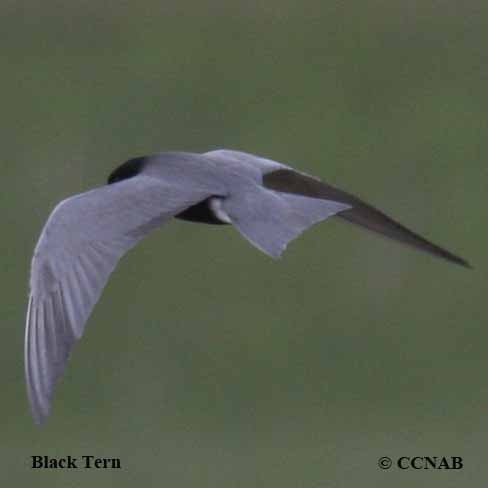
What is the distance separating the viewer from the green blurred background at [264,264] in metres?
8.24

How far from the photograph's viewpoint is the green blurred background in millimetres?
8242

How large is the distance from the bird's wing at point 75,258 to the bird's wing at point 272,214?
0.09 meters

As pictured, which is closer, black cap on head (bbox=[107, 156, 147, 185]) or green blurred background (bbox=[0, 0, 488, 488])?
black cap on head (bbox=[107, 156, 147, 185])

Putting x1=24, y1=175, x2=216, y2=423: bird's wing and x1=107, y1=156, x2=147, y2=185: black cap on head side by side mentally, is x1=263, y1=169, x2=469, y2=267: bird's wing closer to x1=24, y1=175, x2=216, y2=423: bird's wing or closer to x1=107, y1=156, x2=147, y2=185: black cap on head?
x1=107, y1=156, x2=147, y2=185: black cap on head

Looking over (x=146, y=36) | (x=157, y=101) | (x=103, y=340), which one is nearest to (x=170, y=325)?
(x=103, y=340)

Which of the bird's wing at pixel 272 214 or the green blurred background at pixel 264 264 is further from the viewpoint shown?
the green blurred background at pixel 264 264

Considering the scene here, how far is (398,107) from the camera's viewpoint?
11.4 meters

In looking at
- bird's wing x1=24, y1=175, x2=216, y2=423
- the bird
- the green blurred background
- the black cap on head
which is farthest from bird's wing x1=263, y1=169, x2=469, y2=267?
the green blurred background

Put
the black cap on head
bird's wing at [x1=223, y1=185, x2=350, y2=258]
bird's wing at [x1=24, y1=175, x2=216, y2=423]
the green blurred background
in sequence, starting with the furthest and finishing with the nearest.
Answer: the green blurred background, the black cap on head, bird's wing at [x1=223, y1=185, x2=350, y2=258], bird's wing at [x1=24, y1=175, x2=216, y2=423]

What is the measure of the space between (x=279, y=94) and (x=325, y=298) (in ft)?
7.17

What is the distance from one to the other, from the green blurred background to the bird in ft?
5.89

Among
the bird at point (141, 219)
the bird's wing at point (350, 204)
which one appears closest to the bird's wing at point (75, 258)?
the bird at point (141, 219)

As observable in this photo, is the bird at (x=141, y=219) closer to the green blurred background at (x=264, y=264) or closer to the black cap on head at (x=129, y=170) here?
the black cap on head at (x=129, y=170)

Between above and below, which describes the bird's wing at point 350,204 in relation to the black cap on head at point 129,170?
below
